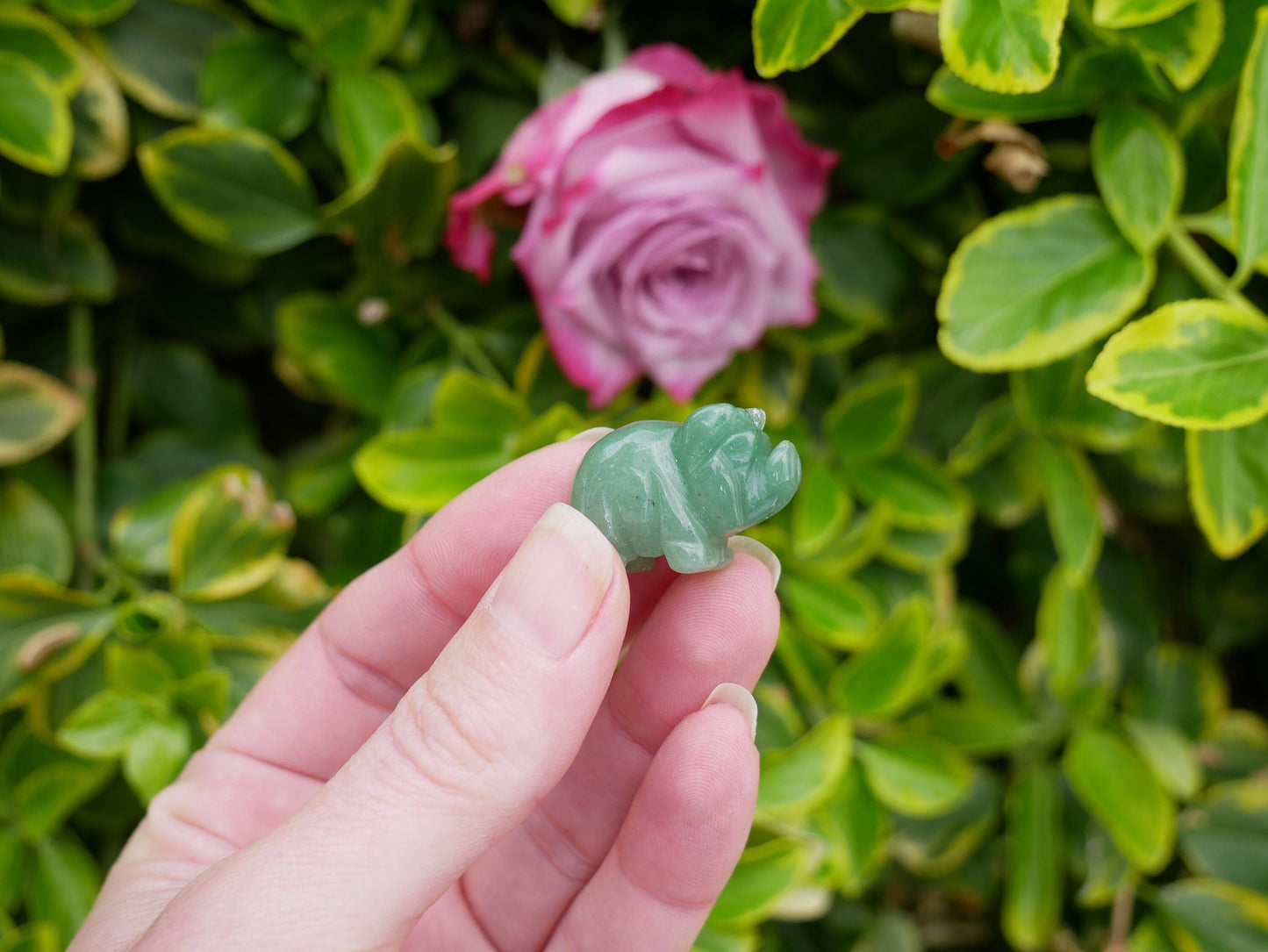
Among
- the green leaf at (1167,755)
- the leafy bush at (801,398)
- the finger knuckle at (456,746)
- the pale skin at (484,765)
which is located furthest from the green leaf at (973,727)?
the finger knuckle at (456,746)

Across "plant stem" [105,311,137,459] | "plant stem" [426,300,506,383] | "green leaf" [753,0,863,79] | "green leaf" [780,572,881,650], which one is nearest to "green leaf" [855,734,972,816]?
"green leaf" [780,572,881,650]

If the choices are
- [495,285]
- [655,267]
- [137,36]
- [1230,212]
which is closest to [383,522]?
[495,285]

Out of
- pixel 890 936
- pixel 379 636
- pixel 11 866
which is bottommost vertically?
pixel 890 936

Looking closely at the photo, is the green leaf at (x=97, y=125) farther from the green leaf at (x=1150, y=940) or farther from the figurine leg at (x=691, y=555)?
the green leaf at (x=1150, y=940)

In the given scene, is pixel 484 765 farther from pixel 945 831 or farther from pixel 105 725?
pixel 945 831

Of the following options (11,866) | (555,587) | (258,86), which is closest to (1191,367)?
(555,587)

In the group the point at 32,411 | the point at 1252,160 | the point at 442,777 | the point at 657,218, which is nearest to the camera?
the point at 442,777

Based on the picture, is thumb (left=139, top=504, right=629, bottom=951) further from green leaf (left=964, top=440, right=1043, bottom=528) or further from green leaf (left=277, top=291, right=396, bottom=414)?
green leaf (left=964, top=440, right=1043, bottom=528)
